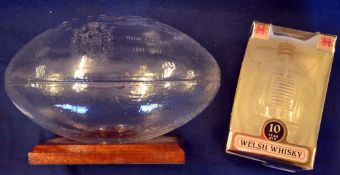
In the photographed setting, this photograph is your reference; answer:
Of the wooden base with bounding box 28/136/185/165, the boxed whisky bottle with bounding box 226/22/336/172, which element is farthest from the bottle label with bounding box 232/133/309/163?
the wooden base with bounding box 28/136/185/165

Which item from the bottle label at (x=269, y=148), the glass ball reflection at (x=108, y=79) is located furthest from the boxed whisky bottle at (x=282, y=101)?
the glass ball reflection at (x=108, y=79)

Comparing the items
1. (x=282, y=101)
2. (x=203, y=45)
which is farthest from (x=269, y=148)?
(x=203, y=45)

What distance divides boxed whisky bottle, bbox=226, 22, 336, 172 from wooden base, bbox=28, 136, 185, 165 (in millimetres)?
109

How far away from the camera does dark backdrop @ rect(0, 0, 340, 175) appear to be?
792 millimetres

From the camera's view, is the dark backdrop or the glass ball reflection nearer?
the glass ball reflection

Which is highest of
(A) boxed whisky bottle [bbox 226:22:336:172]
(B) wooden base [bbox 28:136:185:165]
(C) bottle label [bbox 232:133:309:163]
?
(A) boxed whisky bottle [bbox 226:22:336:172]

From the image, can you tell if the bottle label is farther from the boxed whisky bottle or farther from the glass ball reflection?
the glass ball reflection

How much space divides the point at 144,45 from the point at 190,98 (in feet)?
0.35

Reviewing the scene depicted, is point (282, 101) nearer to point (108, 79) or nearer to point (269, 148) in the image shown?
point (269, 148)

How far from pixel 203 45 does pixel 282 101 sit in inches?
7.2

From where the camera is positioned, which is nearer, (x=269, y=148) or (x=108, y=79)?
(x=108, y=79)

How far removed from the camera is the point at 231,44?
2.70ft

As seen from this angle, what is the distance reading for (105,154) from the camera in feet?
2.34

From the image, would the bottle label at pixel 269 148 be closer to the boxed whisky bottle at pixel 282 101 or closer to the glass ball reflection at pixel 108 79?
the boxed whisky bottle at pixel 282 101
